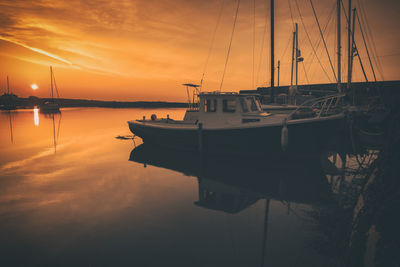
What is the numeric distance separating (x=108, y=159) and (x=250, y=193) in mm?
8710

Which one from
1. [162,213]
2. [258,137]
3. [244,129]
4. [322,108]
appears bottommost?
[162,213]

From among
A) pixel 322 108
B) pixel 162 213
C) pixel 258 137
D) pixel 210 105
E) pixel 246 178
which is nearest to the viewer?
pixel 162 213

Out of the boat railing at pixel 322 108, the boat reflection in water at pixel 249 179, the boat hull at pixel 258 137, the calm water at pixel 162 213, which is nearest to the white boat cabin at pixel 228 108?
the boat hull at pixel 258 137

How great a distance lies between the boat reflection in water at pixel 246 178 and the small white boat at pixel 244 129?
0.71 m

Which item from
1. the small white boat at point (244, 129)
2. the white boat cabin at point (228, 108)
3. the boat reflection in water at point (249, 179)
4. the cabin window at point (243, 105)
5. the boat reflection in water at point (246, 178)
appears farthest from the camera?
the cabin window at point (243, 105)

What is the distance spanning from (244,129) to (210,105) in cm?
270

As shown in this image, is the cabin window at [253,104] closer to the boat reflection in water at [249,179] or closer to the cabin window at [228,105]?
the cabin window at [228,105]

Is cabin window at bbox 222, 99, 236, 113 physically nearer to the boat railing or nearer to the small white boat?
Answer: the small white boat

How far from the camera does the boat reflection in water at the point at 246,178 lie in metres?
6.88

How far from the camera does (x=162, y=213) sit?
594cm

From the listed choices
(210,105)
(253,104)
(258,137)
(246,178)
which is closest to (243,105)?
(253,104)

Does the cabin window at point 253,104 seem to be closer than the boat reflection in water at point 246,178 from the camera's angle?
No

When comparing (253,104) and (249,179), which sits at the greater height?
(253,104)

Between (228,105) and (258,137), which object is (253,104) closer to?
(228,105)
